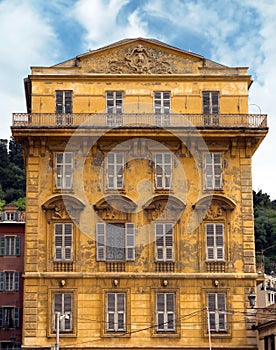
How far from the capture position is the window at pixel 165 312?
4156 cm

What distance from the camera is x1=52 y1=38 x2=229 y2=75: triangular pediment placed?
4553 cm

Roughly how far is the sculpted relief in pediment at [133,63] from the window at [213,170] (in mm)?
5679

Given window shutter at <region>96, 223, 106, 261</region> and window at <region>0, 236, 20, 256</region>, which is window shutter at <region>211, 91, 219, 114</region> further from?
window at <region>0, 236, 20, 256</region>

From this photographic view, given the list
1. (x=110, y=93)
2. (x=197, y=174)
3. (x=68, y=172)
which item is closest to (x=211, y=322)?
(x=197, y=174)

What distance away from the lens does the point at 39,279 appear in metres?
41.8

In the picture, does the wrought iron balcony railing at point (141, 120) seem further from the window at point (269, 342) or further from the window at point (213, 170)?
the window at point (269, 342)

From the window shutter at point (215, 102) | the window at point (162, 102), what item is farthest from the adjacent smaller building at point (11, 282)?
the window shutter at point (215, 102)

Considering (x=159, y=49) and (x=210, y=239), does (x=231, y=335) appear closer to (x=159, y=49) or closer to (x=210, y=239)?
(x=210, y=239)

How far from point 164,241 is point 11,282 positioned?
57.4 ft

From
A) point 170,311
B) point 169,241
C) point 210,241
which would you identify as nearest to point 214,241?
point 210,241

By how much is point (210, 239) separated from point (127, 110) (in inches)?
361

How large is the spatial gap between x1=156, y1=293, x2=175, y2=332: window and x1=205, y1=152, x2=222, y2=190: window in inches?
269

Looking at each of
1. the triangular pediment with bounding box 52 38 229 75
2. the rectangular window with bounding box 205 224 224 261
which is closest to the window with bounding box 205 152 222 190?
the rectangular window with bounding box 205 224 224 261

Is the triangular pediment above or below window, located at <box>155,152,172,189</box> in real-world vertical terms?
above
